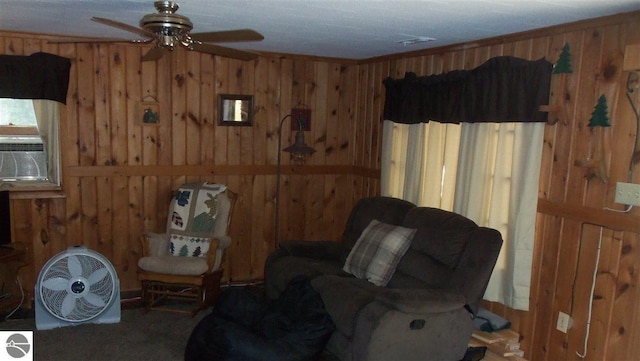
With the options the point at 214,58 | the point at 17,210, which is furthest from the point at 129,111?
the point at 17,210

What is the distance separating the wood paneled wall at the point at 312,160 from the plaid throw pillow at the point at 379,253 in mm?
766

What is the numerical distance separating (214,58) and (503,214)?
2.77 meters

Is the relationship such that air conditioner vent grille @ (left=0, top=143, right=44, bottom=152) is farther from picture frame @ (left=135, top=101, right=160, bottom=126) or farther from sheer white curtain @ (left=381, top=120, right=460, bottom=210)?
sheer white curtain @ (left=381, top=120, right=460, bottom=210)

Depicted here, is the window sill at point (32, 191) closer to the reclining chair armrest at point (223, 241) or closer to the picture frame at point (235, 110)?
the reclining chair armrest at point (223, 241)

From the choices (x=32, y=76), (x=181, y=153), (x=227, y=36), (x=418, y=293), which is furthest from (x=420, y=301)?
(x=32, y=76)

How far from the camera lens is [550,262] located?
310cm

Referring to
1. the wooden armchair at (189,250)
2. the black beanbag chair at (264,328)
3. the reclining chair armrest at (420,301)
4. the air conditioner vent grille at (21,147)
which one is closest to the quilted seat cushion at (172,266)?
the wooden armchair at (189,250)

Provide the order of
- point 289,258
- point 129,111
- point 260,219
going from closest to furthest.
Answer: point 289,258 → point 129,111 → point 260,219

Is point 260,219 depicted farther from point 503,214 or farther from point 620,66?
point 620,66

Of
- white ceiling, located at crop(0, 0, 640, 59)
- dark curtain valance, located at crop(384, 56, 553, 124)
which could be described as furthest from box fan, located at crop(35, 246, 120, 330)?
dark curtain valance, located at crop(384, 56, 553, 124)

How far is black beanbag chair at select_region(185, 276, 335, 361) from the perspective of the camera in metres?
2.77

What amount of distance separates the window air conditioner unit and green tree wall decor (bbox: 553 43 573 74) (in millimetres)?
3854

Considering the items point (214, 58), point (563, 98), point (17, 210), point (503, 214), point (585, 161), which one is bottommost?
point (17, 210)

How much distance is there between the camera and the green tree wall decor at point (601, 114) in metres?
2.74
